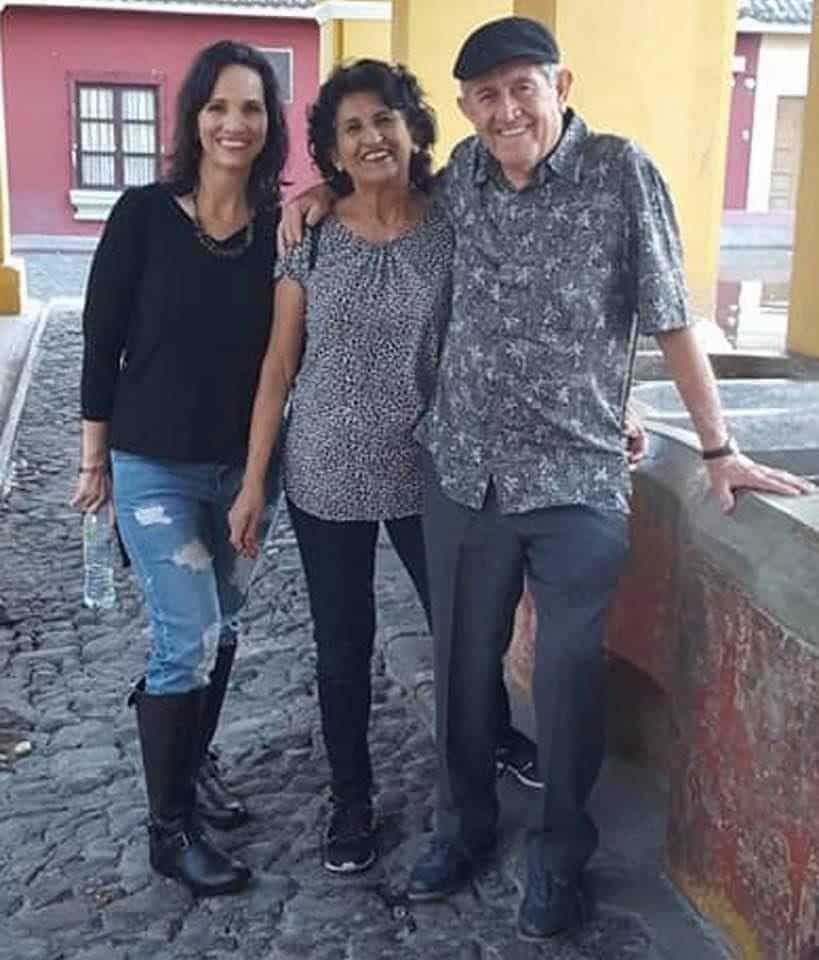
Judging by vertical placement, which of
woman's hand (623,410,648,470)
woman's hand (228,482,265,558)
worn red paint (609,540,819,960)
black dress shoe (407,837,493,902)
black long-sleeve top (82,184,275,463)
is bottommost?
black dress shoe (407,837,493,902)

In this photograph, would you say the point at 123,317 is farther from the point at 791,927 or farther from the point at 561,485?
the point at 791,927

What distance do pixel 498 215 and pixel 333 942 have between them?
4.86ft

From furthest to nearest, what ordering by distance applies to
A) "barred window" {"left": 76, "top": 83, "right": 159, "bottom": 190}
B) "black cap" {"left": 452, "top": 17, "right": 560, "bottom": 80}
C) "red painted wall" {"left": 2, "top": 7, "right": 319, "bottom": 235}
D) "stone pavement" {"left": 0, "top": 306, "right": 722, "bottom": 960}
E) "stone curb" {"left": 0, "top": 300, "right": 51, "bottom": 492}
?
1. "barred window" {"left": 76, "top": 83, "right": 159, "bottom": 190}
2. "red painted wall" {"left": 2, "top": 7, "right": 319, "bottom": 235}
3. "stone curb" {"left": 0, "top": 300, "right": 51, "bottom": 492}
4. "stone pavement" {"left": 0, "top": 306, "right": 722, "bottom": 960}
5. "black cap" {"left": 452, "top": 17, "right": 560, "bottom": 80}

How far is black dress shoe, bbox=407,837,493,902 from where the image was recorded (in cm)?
Result: 317

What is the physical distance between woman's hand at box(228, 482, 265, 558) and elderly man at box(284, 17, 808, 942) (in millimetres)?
355

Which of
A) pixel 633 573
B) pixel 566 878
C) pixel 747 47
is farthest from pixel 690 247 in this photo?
pixel 747 47

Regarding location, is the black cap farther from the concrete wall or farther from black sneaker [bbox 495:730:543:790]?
black sneaker [bbox 495:730:543:790]

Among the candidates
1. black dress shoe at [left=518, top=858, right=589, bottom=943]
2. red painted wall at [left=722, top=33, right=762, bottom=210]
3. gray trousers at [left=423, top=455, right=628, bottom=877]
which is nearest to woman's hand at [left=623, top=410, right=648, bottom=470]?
gray trousers at [left=423, top=455, right=628, bottom=877]

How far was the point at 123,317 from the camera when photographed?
3.04 meters

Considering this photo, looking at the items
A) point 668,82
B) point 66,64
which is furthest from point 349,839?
point 66,64

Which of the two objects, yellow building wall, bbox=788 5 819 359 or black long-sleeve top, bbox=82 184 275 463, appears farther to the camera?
yellow building wall, bbox=788 5 819 359

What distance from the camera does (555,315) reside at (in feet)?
8.94

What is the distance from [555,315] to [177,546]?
92cm

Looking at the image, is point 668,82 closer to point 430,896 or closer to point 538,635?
point 538,635
